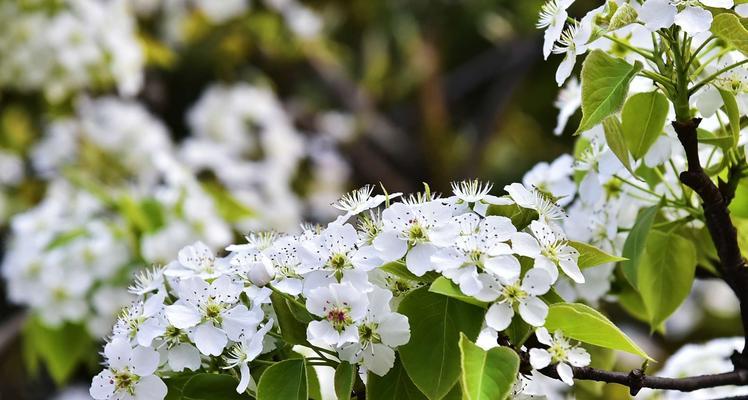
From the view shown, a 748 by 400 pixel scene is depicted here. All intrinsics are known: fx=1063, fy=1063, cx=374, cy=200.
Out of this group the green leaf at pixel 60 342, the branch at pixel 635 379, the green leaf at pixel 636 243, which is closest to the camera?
the branch at pixel 635 379

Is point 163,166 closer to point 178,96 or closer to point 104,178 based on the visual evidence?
point 104,178

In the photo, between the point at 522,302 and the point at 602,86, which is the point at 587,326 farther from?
the point at 602,86

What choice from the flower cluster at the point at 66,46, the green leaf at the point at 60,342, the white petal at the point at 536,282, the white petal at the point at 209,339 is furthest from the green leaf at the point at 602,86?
the flower cluster at the point at 66,46

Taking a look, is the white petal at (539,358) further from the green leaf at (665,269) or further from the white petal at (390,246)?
the green leaf at (665,269)

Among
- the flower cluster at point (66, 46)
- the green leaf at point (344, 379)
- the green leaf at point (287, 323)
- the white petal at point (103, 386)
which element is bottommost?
the white petal at point (103, 386)

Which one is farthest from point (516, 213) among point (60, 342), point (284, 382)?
point (60, 342)

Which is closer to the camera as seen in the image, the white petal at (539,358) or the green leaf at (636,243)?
the white petal at (539,358)

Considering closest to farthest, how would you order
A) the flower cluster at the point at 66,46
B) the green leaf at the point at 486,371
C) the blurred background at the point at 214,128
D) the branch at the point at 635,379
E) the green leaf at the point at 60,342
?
the green leaf at the point at 486,371
the branch at the point at 635,379
the green leaf at the point at 60,342
the blurred background at the point at 214,128
the flower cluster at the point at 66,46

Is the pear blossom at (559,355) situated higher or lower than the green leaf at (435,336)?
higher
